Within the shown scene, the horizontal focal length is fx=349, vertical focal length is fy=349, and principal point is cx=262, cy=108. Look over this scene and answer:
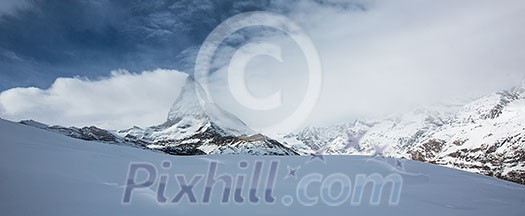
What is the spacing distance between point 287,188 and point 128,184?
18.2 feet

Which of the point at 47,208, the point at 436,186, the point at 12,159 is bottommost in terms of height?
the point at 47,208

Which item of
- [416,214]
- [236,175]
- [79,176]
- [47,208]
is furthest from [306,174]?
[47,208]

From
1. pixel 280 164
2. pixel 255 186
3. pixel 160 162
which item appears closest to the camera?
pixel 255 186

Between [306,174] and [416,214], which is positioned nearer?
[416,214]

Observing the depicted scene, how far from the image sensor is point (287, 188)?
13.0 meters

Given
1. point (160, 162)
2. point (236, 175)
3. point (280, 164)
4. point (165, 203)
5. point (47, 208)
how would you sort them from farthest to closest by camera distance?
point (280, 164)
point (160, 162)
point (236, 175)
point (165, 203)
point (47, 208)

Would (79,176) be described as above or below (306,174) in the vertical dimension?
below

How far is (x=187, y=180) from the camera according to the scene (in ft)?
41.0

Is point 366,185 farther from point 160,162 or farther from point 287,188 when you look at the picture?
point 160,162

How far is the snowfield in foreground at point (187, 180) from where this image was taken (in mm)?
8766

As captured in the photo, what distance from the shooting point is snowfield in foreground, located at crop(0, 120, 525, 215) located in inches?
345

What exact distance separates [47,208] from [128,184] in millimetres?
2951

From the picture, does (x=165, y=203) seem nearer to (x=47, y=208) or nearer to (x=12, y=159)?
(x=47, y=208)

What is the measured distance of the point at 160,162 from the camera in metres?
14.9
